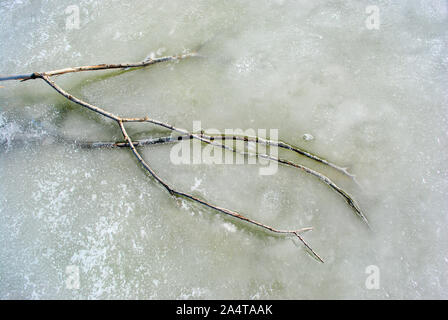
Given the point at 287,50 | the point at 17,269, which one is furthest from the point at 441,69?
the point at 17,269

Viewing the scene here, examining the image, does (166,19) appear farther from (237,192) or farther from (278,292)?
(278,292)

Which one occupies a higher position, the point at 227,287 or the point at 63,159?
the point at 63,159

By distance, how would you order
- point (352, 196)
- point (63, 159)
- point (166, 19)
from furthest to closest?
point (166, 19)
point (63, 159)
point (352, 196)
